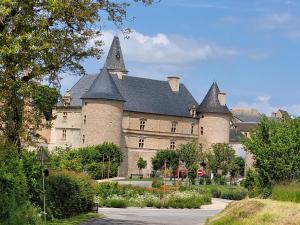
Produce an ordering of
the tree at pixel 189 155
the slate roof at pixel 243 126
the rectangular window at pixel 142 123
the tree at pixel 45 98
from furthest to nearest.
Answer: the slate roof at pixel 243 126
the rectangular window at pixel 142 123
the tree at pixel 189 155
the tree at pixel 45 98

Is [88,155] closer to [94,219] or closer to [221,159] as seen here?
[221,159]

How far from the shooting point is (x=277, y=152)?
26750mm

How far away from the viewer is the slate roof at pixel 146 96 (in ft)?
316

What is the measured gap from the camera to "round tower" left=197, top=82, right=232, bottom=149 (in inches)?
3986

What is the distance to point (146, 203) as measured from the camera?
41.9 m

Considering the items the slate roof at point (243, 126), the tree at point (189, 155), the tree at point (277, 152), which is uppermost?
the slate roof at point (243, 126)

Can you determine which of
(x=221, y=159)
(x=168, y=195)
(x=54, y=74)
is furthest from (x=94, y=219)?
(x=221, y=159)

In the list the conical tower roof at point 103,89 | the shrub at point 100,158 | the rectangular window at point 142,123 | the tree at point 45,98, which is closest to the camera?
the tree at point 45,98

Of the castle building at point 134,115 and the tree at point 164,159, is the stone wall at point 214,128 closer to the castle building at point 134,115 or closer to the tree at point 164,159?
the castle building at point 134,115

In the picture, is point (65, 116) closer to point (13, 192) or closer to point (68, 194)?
point (68, 194)

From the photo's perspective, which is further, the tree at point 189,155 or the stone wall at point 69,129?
the stone wall at point 69,129

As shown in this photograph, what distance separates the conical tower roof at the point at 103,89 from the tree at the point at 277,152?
61.8 meters

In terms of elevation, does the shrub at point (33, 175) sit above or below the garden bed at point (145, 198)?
above

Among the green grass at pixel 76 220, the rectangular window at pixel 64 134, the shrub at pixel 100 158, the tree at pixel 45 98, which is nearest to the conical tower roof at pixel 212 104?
the rectangular window at pixel 64 134
